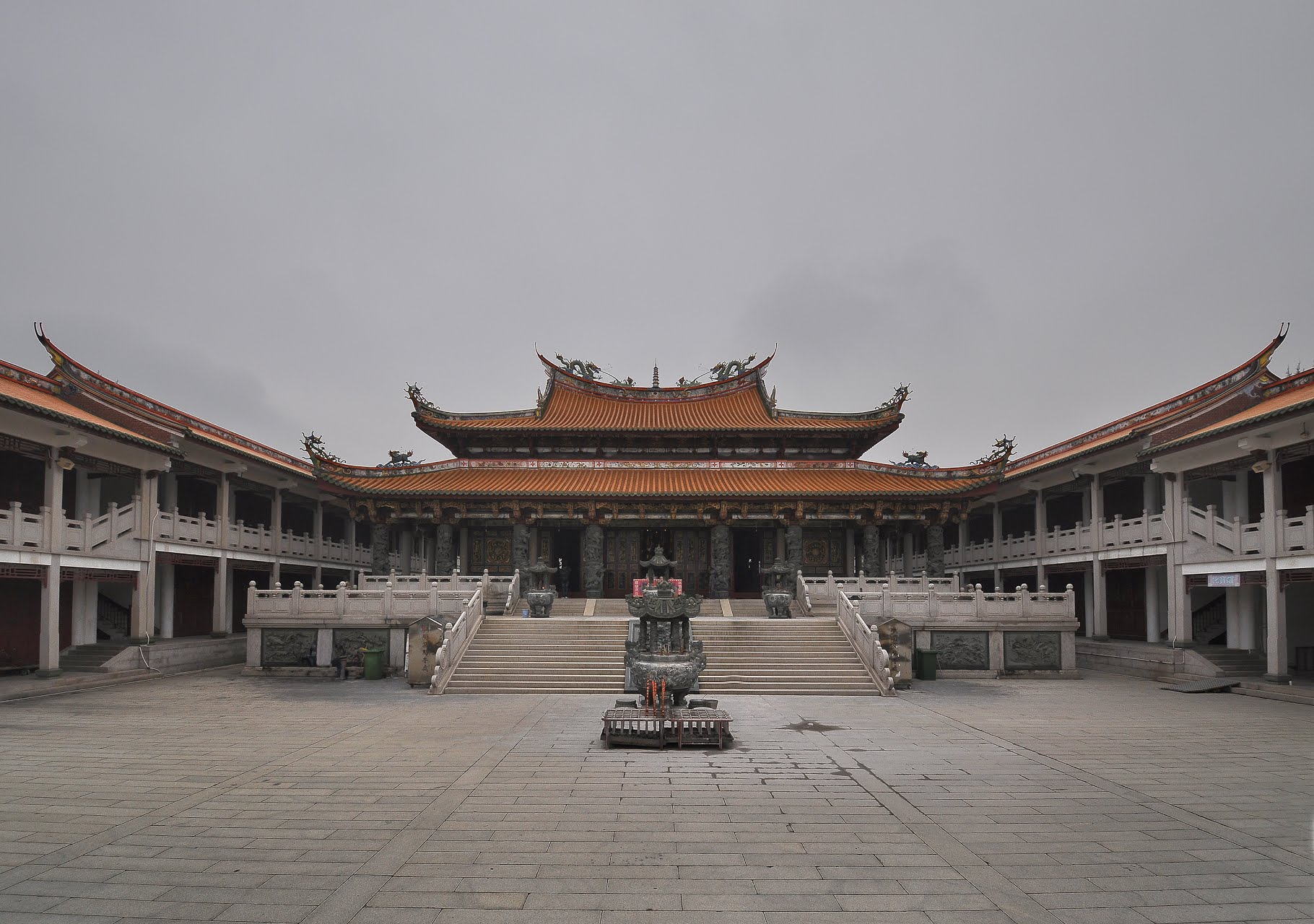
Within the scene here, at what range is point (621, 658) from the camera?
800 inches

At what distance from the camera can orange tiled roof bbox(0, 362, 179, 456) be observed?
61.1ft

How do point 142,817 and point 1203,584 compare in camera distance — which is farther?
point 1203,584

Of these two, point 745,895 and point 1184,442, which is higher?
point 1184,442

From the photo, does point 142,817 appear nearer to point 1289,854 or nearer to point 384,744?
point 384,744

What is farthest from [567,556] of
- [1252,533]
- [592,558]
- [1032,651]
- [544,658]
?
[1252,533]

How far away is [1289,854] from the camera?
745 centimetres

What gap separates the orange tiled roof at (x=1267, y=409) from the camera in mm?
18531

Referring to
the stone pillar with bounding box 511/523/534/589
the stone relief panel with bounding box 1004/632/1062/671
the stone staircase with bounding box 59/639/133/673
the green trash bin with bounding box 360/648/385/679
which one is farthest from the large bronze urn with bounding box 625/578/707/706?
the stone staircase with bounding box 59/639/133/673

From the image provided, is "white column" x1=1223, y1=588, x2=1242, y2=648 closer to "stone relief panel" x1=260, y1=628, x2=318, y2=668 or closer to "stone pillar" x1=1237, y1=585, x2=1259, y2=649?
"stone pillar" x1=1237, y1=585, x2=1259, y2=649

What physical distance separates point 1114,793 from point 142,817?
11094 mm

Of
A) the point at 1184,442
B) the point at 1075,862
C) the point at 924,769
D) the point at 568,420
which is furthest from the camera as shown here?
the point at 568,420

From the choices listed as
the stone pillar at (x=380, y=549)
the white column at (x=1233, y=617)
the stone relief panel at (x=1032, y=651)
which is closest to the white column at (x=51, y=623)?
the stone pillar at (x=380, y=549)

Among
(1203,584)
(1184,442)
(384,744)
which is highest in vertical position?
(1184,442)

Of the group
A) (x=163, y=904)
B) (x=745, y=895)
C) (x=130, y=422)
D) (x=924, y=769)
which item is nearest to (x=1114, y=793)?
(x=924, y=769)
